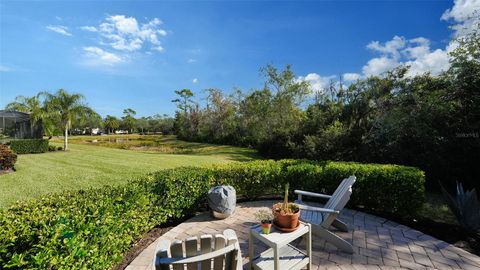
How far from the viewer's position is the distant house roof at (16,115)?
17.6 meters

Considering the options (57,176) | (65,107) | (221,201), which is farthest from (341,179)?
(65,107)

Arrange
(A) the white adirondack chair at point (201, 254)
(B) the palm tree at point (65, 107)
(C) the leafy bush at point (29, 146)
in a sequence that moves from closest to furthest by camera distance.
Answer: (A) the white adirondack chair at point (201, 254) < (C) the leafy bush at point (29, 146) < (B) the palm tree at point (65, 107)

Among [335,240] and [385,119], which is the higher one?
[385,119]

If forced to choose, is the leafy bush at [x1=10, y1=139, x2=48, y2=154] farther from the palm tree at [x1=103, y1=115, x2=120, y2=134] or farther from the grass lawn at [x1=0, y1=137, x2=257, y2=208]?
the palm tree at [x1=103, y1=115, x2=120, y2=134]

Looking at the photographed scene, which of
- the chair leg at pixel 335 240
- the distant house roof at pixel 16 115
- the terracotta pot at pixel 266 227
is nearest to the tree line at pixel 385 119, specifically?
the chair leg at pixel 335 240

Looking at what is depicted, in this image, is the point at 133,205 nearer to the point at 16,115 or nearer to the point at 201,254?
the point at 201,254

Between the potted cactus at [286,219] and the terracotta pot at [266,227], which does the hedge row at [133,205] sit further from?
the potted cactus at [286,219]

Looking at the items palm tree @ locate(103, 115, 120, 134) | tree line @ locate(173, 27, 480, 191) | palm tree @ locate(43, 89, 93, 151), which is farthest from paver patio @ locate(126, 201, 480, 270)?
palm tree @ locate(103, 115, 120, 134)

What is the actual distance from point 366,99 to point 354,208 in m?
9.42

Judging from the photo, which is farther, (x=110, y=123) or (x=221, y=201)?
(x=110, y=123)

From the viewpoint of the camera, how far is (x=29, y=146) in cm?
1543

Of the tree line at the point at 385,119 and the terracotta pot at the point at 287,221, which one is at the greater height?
the tree line at the point at 385,119

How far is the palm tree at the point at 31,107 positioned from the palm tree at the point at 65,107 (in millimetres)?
803

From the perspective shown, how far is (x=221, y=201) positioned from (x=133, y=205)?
1.64 metres
